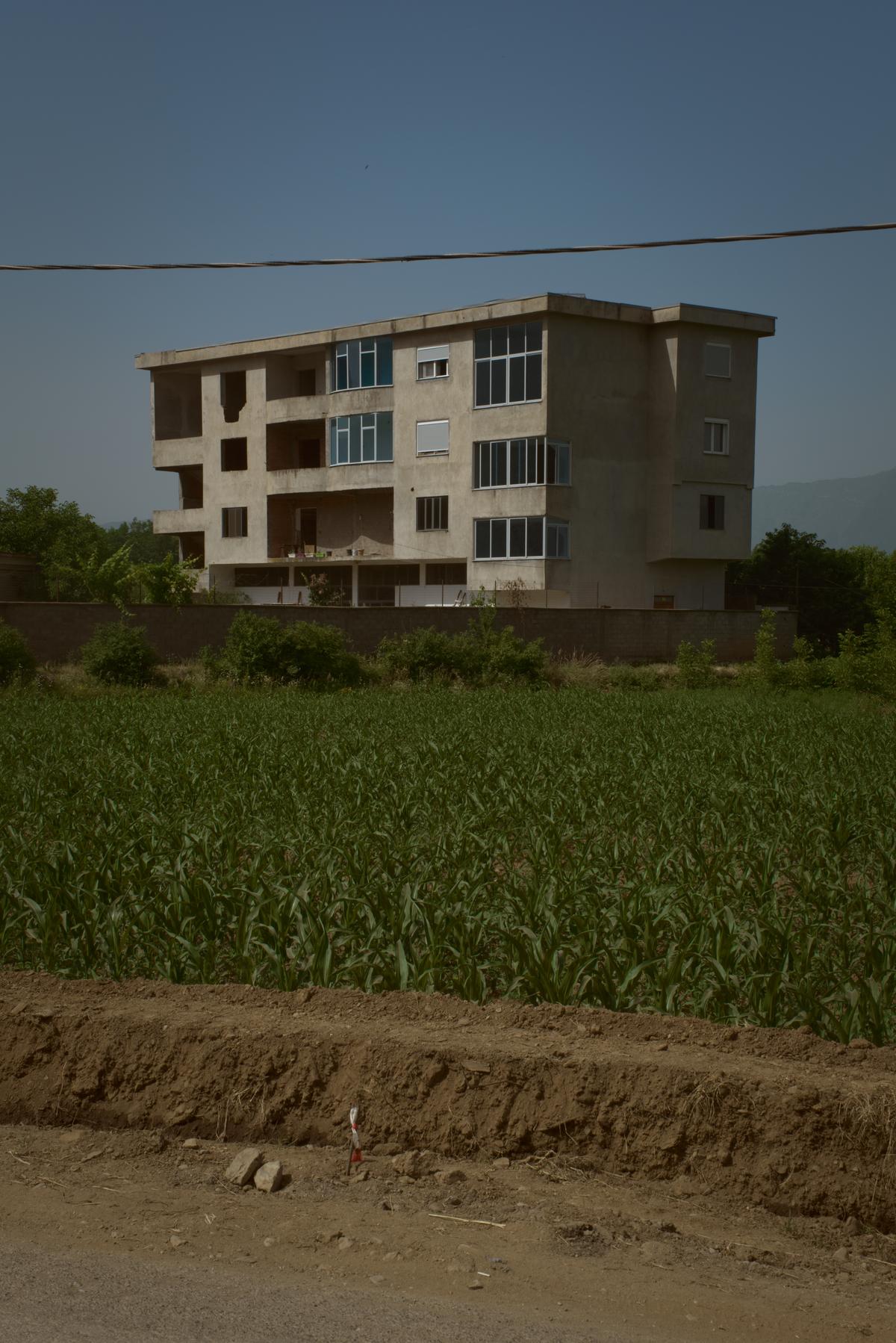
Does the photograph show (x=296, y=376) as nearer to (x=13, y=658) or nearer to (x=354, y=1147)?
(x=13, y=658)

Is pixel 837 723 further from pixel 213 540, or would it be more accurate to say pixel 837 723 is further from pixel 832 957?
pixel 213 540

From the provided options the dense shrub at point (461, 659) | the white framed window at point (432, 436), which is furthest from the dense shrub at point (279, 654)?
the white framed window at point (432, 436)

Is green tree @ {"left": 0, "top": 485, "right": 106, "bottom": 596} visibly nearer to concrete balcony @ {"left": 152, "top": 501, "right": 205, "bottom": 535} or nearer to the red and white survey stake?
concrete balcony @ {"left": 152, "top": 501, "right": 205, "bottom": 535}

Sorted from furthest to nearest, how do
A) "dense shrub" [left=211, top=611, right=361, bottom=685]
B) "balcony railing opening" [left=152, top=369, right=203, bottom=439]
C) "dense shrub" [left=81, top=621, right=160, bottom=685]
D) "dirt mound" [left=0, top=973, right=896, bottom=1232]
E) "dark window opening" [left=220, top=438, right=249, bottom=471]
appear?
1. "balcony railing opening" [left=152, top=369, right=203, bottom=439]
2. "dark window opening" [left=220, top=438, right=249, bottom=471]
3. "dense shrub" [left=211, top=611, right=361, bottom=685]
4. "dense shrub" [left=81, top=621, right=160, bottom=685]
5. "dirt mound" [left=0, top=973, right=896, bottom=1232]

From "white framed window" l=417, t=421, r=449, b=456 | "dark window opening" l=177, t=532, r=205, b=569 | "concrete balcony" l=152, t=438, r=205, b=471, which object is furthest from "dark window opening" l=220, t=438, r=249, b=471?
"white framed window" l=417, t=421, r=449, b=456

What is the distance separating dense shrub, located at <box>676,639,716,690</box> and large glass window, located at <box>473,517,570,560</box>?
10.8 m

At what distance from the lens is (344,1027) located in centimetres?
572

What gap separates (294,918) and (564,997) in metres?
1.79

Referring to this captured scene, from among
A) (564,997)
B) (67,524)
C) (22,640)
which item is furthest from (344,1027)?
(67,524)

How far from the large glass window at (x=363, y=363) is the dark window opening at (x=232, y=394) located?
582 centimetres

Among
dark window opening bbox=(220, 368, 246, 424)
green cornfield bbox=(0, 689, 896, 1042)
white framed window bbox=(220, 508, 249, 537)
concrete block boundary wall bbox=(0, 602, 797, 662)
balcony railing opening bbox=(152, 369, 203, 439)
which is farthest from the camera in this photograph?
balcony railing opening bbox=(152, 369, 203, 439)

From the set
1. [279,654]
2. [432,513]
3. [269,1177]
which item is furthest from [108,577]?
[269,1177]

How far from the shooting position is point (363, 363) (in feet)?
166

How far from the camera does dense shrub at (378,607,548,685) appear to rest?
111 feet
